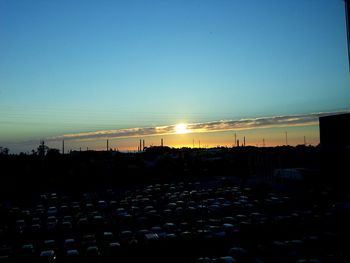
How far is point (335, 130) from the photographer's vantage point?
23.0m

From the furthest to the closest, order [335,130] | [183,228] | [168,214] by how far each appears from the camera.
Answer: [335,130] → [168,214] → [183,228]

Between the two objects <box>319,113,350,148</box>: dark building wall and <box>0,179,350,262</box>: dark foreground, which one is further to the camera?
<box>319,113,350,148</box>: dark building wall

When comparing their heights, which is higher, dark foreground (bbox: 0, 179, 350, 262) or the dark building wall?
the dark building wall

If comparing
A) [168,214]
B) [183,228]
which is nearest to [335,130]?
[168,214]

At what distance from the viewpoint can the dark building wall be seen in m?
22.0

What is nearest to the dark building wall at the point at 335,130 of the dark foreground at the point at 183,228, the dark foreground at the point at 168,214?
the dark foreground at the point at 168,214

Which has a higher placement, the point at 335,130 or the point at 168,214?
the point at 335,130

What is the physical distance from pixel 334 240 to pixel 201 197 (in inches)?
405

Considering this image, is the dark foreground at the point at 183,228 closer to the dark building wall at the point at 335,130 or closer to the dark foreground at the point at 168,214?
the dark foreground at the point at 168,214

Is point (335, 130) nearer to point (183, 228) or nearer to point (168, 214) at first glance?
Answer: point (168, 214)

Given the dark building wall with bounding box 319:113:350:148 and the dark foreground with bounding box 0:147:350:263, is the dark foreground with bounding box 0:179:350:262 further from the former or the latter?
the dark building wall with bounding box 319:113:350:148

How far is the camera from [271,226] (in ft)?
40.5

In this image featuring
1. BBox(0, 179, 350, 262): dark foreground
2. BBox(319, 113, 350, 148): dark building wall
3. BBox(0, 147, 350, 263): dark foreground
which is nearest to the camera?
BBox(0, 179, 350, 262): dark foreground

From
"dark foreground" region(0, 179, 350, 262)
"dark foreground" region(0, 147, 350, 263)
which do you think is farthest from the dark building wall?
"dark foreground" region(0, 179, 350, 262)
